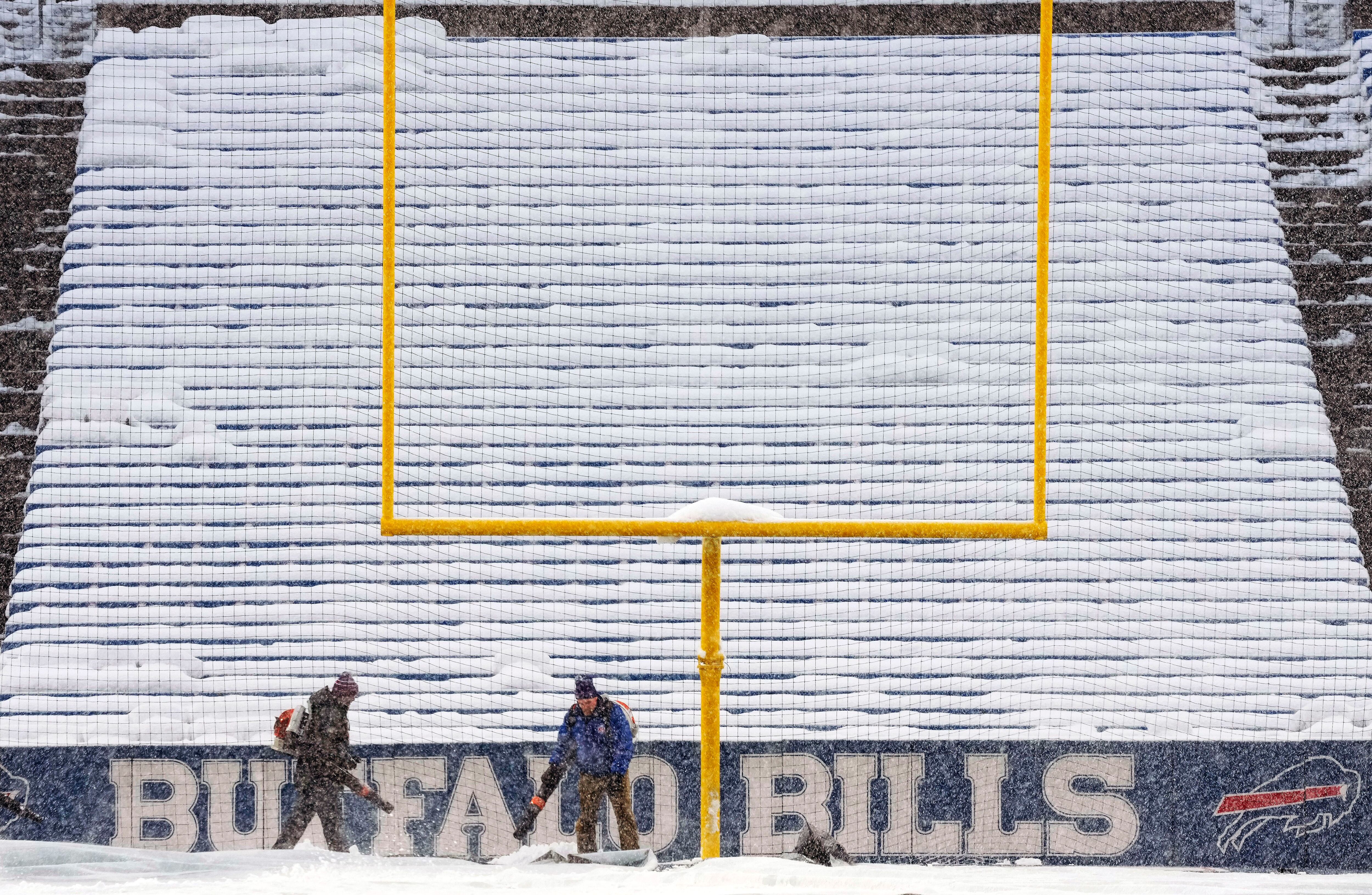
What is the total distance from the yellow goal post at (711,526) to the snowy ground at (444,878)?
16.2 inches

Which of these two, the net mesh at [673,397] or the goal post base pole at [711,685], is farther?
the net mesh at [673,397]

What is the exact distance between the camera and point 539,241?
7.66m

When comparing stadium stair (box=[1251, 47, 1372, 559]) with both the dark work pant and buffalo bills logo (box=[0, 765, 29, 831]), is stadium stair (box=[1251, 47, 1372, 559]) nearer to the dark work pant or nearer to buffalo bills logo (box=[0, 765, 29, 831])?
the dark work pant

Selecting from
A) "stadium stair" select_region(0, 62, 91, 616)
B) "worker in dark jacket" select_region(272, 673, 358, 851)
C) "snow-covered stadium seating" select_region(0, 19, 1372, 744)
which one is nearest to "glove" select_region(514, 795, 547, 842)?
"snow-covered stadium seating" select_region(0, 19, 1372, 744)

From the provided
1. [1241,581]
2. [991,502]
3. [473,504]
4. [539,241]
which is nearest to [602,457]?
[473,504]

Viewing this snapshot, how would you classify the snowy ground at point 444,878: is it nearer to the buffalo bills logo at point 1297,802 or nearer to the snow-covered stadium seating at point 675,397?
the buffalo bills logo at point 1297,802

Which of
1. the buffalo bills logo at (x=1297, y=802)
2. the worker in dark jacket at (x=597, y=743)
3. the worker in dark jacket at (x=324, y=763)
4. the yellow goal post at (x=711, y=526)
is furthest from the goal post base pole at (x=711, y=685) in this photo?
the buffalo bills logo at (x=1297, y=802)

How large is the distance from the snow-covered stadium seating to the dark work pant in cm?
68

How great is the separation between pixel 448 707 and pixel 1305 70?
249 inches

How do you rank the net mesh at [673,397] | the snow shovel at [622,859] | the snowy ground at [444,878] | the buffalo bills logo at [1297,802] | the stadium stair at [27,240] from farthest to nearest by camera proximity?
the stadium stair at [27,240], the net mesh at [673,397], the buffalo bills logo at [1297,802], the snow shovel at [622,859], the snowy ground at [444,878]

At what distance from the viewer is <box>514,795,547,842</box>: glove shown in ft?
18.2

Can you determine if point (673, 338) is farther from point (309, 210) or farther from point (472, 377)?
point (309, 210)

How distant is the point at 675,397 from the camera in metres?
7.19

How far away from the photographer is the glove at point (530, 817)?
554 cm
